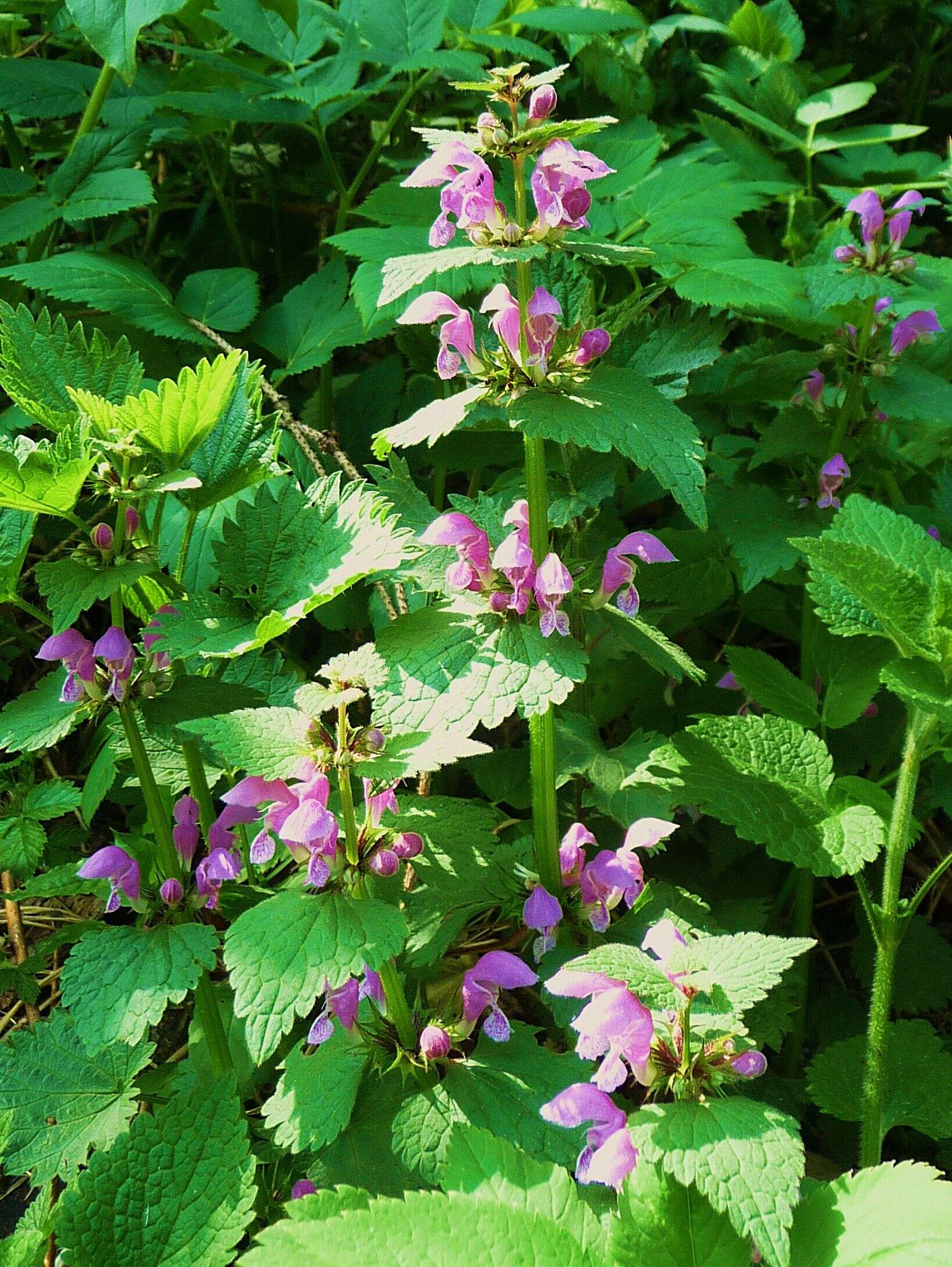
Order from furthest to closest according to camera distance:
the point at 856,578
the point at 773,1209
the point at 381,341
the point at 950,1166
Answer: the point at 381,341, the point at 950,1166, the point at 856,578, the point at 773,1209

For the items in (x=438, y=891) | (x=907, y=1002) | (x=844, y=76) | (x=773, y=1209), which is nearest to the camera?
(x=773, y=1209)

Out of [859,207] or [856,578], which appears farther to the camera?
[859,207]

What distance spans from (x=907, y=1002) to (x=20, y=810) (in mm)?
1415

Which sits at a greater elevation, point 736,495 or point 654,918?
point 736,495

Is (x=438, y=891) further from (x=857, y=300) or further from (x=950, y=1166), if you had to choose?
(x=857, y=300)

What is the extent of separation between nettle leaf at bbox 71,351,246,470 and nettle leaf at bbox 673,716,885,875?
0.66m

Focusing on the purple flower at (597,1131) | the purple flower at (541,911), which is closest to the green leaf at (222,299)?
the purple flower at (541,911)

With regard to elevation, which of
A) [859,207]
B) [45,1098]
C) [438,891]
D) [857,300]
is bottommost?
[45,1098]

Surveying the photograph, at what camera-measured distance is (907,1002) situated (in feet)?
5.67

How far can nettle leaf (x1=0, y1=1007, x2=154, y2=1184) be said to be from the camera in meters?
1.25

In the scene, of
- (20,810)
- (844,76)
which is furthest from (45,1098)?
(844,76)

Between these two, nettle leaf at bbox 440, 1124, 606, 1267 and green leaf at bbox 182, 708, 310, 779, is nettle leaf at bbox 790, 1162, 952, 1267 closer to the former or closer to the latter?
nettle leaf at bbox 440, 1124, 606, 1267

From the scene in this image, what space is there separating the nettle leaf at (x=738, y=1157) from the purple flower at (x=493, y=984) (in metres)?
0.27

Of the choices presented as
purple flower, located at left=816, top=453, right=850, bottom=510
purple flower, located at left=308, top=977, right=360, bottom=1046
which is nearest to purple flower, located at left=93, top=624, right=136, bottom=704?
purple flower, located at left=308, top=977, right=360, bottom=1046
